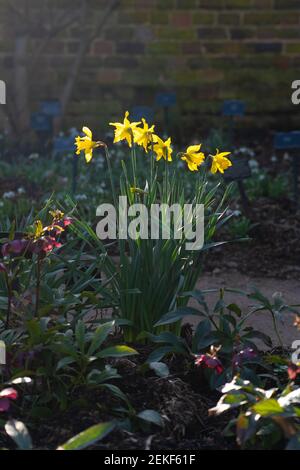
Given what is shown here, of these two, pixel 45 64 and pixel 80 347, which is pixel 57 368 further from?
pixel 45 64

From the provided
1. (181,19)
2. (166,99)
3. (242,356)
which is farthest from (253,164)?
(242,356)

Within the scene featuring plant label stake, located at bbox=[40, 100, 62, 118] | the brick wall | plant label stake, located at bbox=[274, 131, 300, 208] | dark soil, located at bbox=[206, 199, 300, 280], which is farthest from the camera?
Result: the brick wall

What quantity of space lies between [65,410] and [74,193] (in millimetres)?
3146

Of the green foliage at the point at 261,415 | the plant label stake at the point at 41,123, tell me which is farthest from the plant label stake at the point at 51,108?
the green foliage at the point at 261,415

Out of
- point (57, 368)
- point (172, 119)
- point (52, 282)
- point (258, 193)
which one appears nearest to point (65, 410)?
point (57, 368)

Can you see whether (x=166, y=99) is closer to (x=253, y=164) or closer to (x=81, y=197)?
(x=253, y=164)

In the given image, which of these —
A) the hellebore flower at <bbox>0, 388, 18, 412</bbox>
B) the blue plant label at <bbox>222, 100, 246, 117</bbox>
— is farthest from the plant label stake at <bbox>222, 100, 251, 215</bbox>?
the hellebore flower at <bbox>0, 388, 18, 412</bbox>

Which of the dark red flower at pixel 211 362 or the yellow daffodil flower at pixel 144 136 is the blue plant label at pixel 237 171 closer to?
the yellow daffodil flower at pixel 144 136

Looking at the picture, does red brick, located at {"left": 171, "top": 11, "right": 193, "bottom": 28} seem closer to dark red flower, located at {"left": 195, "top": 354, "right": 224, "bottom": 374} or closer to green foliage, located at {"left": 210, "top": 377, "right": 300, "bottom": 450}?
dark red flower, located at {"left": 195, "top": 354, "right": 224, "bottom": 374}

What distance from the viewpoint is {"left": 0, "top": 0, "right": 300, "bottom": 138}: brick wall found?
8273 millimetres

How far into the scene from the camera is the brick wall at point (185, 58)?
827cm

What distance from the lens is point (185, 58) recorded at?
836 cm

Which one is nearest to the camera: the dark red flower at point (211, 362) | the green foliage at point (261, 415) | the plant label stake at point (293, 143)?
the green foliage at point (261, 415)
